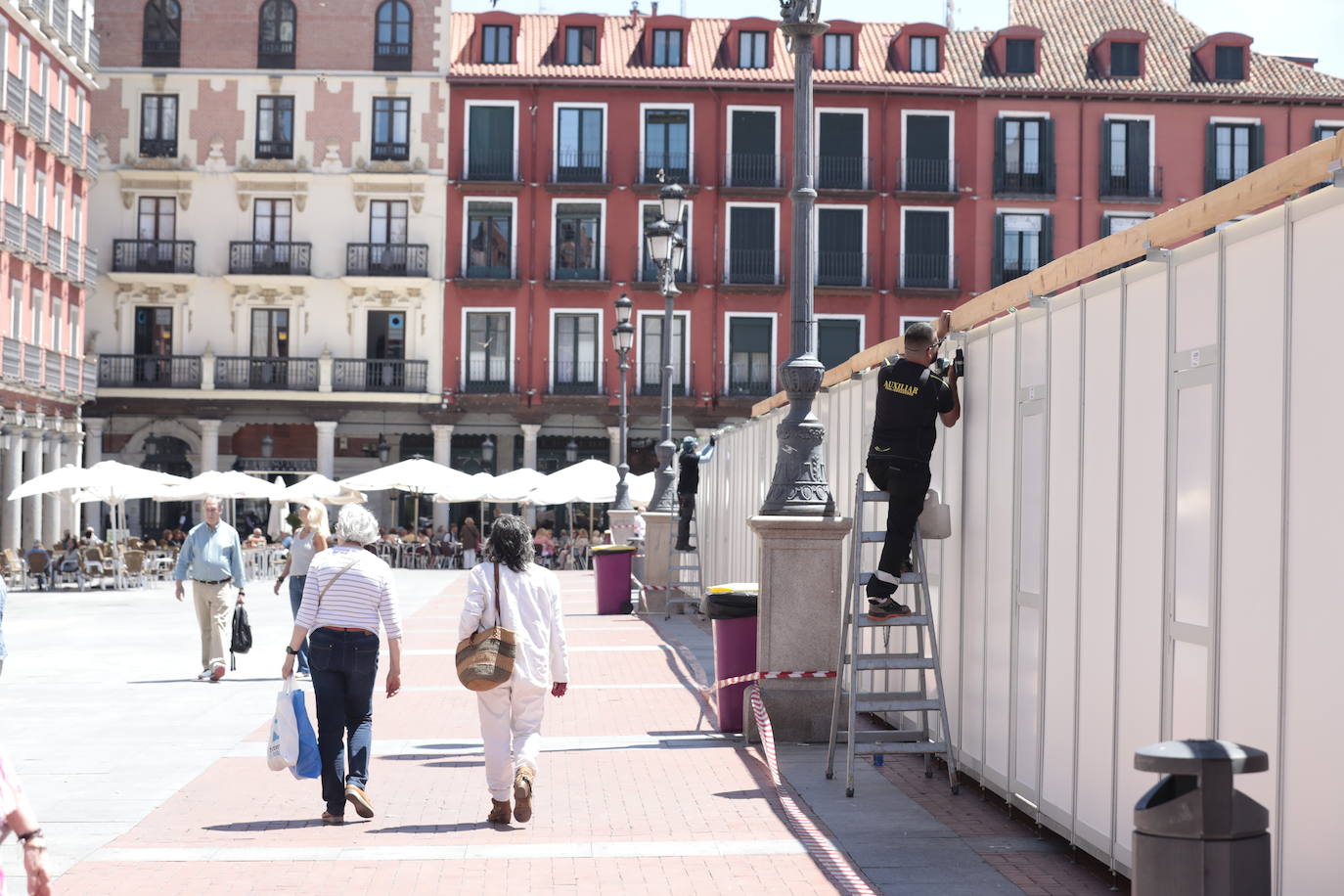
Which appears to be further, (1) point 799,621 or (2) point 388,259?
(2) point 388,259

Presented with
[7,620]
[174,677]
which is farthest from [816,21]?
[7,620]

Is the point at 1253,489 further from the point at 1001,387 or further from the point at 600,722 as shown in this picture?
the point at 600,722

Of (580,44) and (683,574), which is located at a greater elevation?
(580,44)

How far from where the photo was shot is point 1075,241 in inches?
1914

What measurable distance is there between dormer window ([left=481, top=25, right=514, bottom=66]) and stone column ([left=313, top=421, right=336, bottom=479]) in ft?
39.6

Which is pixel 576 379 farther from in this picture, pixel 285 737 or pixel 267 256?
pixel 285 737

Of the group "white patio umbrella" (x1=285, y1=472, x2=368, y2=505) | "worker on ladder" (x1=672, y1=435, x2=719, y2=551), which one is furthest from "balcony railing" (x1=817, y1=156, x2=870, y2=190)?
"worker on ladder" (x1=672, y1=435, x2=719, y2=551)

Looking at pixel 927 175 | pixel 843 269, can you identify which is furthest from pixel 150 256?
pixel 927 175

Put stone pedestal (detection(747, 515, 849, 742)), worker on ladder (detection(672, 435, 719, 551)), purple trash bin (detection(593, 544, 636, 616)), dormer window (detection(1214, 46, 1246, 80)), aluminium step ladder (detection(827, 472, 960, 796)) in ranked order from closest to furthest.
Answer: aluminium step ladder (detection(827, 472, 960, 796))
stone pedestal (detection(747, 515, 849, 742))
worker on ladder (detection(672, 435, 719, 551))
purple trash bin (detection(593, 544, 636, 616))
dormer window (detection(1214, 46, 1246, 80))

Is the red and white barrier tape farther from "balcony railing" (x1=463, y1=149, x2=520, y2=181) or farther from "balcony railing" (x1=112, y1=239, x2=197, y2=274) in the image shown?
"balcony railing" (x1=112, y1=239, x2=197, y2=274)

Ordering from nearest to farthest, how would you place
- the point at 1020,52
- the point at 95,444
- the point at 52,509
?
1. the point at 52,509
2. the point at 95,444
3. the point at 1020,52

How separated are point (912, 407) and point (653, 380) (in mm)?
39475

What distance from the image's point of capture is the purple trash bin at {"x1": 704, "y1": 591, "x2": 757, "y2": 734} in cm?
1161

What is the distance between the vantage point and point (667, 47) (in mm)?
50938
